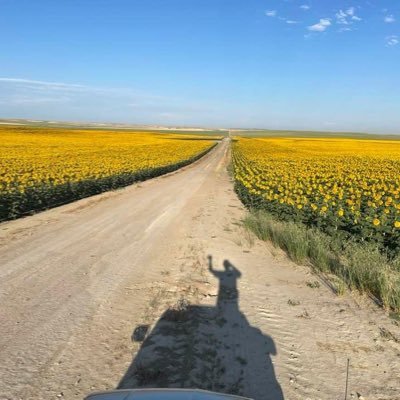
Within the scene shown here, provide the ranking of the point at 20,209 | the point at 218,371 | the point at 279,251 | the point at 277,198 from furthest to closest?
the point at 20,209 → the point at 277,198 → the point at 279,251 → the point at 218,371

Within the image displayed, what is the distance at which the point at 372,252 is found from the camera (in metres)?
7.66

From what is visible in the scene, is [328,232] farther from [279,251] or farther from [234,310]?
[234,310]

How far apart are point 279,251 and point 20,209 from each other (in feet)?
28.7

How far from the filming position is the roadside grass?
20.7ft

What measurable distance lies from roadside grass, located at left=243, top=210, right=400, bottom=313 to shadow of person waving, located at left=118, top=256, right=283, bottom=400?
2108 millimetres

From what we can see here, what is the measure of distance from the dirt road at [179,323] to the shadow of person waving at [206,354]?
0.05 ft

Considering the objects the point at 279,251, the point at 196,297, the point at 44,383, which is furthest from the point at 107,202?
the point at 44,383

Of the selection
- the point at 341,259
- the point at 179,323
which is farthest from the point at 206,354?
the point at 341,259

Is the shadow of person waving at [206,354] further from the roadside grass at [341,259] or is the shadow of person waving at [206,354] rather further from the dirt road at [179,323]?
the roadside grass at [341,259]

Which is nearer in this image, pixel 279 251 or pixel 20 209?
pixel 279 251

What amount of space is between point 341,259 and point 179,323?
13.6ft

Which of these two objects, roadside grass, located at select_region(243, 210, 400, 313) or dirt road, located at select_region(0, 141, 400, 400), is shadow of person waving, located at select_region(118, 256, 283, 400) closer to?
dirt road, located at select_region(0, 141, 400, 400)

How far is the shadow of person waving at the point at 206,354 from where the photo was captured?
4109 millimetres

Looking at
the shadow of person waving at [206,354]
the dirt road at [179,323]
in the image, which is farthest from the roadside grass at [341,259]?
the shadow of person waving at [206,354]
